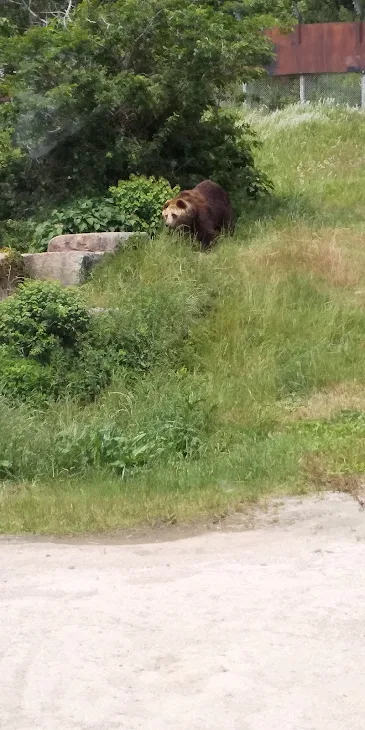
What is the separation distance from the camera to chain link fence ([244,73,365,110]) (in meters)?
26.3

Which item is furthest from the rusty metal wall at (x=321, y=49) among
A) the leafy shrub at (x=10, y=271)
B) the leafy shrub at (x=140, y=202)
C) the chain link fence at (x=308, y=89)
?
the leafy shrub at (x=10, y=271)

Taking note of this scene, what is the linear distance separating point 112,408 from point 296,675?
541 centimetres

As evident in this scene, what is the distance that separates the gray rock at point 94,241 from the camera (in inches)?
476

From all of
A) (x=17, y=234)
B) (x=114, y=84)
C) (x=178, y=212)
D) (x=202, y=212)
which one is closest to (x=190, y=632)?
(x=178, y=212)

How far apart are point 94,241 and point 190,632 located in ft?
27.5

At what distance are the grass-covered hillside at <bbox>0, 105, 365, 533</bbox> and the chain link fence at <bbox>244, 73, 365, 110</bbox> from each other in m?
12.9

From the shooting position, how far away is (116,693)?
374cm

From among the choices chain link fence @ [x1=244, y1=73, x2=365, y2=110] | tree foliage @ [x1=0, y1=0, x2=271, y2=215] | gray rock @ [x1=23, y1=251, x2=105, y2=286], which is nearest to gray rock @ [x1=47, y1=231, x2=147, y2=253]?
gray rock @ [x1=23, y1=251, x2=105, y2=286]

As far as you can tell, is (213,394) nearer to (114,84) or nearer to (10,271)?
(10,271)

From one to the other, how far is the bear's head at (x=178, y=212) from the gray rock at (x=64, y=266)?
0.97 m

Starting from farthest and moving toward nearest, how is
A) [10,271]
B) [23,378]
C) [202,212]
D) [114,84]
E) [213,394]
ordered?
[114,84] < [202,212] < [10,271] < [23,378] < [213,394]

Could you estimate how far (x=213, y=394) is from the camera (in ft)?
29.5

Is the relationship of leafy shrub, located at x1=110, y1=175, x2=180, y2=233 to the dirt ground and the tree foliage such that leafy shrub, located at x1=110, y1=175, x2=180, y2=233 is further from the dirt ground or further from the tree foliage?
the dirt ground

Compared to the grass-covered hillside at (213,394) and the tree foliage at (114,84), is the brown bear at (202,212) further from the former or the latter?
the tree foliage at (114,84)
